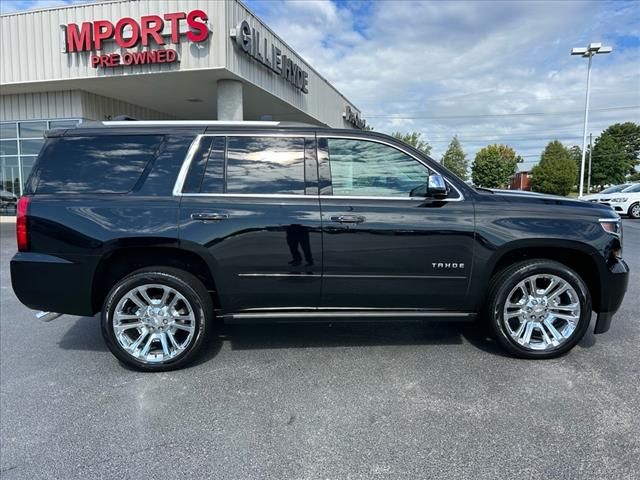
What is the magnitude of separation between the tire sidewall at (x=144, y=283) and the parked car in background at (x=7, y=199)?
16573 mm

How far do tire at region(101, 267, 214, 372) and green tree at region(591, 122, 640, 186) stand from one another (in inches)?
2949

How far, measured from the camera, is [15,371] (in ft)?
11.9

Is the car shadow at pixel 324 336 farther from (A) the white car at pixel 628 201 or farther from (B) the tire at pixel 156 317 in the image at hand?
(A) the white car at pixel 628 201

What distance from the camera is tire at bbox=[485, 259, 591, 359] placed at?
3.57 meters

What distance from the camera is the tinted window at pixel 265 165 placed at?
11.6 ft

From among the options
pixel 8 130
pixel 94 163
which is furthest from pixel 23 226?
pixel 8 130

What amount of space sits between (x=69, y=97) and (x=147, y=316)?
46.6 feet

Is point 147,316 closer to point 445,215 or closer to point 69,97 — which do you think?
point 445,215

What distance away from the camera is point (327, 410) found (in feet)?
9.64

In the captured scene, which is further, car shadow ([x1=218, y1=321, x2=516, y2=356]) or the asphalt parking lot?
car shadow ([x1=218, y1=321, x2=516, y2=356])

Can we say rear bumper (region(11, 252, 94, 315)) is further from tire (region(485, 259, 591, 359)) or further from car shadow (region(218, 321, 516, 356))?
tire (region(485, 259, 591, 359))

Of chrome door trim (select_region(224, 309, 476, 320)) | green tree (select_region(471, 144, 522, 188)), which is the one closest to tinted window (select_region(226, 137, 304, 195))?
chrome door trim (select_region(224, 309, 476, 320))

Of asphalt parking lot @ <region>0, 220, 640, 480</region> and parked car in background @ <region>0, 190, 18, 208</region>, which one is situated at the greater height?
parked car in background @ <region>0, 190, 18, 208</region>

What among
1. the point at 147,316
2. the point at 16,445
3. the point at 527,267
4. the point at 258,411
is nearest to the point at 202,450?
the point at 258,411
